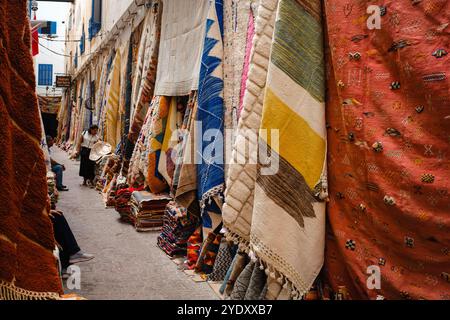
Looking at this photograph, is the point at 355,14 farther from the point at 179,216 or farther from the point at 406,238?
the point at 179,216

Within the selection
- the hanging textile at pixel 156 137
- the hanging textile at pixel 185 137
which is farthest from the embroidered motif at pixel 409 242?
the hanging textile at pixel 156 137

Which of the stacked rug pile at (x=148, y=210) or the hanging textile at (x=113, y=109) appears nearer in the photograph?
the stacked rug pile at (x=148, y=210)

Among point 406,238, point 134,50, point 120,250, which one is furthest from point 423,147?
point 134,50

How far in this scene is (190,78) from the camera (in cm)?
420

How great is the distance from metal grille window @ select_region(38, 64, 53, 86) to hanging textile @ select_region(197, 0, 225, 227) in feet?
86.8

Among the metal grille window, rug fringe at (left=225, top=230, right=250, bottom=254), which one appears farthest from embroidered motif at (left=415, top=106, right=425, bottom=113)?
the metal grille window

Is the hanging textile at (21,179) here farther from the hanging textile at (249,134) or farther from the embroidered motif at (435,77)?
the embroidered motif at (435,77)

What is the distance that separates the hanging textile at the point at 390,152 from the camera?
171 centimetres

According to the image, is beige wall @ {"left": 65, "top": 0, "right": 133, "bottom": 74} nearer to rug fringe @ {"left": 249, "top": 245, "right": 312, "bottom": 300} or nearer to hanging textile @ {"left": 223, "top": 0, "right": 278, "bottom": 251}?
hanging textile @ {"left": 223, "top": 0, "right": 278, "bottom": 251}

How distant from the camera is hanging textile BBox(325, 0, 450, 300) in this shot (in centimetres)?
171

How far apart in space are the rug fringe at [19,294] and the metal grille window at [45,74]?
2846 cm

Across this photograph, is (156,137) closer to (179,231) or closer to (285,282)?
(179,231)

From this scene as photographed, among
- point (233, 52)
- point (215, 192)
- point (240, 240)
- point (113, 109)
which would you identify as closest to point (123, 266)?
point (215, 192)

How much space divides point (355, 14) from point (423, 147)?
747 millimetres
